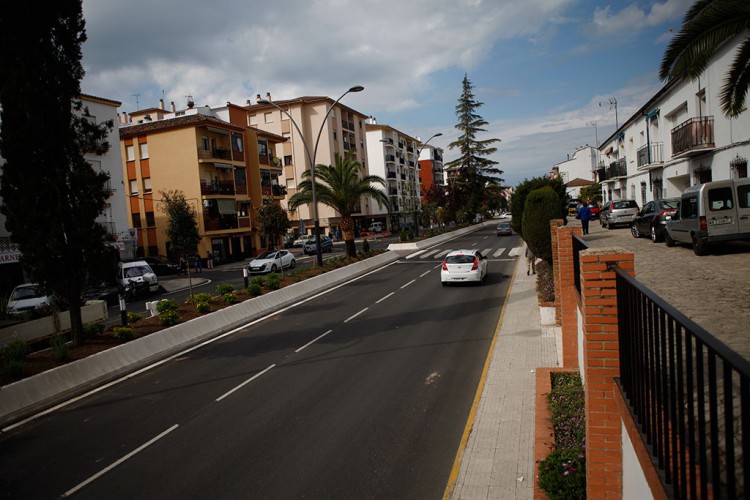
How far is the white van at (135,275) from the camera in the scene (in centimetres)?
2512

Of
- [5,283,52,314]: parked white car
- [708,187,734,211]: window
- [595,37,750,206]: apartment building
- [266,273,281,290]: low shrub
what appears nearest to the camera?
[708,187,734,211]: window

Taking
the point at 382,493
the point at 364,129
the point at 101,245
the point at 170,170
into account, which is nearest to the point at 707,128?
the point at 382,493

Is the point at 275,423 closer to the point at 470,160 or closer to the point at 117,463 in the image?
the point at 117,463

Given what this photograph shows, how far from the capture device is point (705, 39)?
9.53 metres

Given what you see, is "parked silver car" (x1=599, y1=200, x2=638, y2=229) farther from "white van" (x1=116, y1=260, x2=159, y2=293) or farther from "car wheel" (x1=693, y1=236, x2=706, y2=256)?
"white van" (x1=116, y1=260, x2=159, y2=293)

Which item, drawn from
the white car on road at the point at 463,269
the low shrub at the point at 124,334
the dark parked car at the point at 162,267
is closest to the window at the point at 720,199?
the white car on road at the point at 463,269

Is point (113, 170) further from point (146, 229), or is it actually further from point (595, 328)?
point (595, 328)

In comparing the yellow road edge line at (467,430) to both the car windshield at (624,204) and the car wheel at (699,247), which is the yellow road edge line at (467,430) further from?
the car windshield at (624,204)

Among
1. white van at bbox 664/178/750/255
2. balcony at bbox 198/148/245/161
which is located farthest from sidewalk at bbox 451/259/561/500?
balcony at bbox 198/148/245/161

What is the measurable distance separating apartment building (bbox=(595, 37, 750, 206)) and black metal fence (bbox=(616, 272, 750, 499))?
11.1 m

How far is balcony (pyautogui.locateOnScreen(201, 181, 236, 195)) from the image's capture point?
42.9 meters

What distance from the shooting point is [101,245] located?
1263cm

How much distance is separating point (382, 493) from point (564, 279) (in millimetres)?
5115

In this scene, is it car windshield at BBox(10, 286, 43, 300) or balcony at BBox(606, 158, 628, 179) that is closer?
car windshield at BBox(10, 286, 43, 300)
